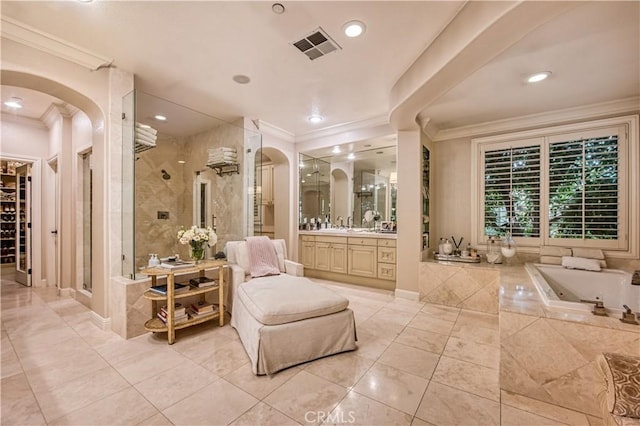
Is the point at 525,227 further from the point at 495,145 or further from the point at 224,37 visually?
the point at 224,37

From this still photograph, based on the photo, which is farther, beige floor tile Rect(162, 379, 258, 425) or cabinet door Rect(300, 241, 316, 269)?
cabinet door Rect(300, 241, 316, 269)

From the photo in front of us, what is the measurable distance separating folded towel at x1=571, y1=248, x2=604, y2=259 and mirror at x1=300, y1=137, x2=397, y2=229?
8.00 ft

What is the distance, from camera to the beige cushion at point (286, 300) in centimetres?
206

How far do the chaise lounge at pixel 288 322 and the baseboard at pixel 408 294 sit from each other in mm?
1708

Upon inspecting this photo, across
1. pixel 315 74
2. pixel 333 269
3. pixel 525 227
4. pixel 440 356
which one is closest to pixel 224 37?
pixel 315 74

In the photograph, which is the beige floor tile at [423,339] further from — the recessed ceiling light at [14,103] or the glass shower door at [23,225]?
the glass shower door at [23,225]

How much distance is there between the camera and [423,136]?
3865mm

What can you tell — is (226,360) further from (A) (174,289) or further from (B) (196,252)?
(B) (196,252)

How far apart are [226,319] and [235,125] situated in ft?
9.23

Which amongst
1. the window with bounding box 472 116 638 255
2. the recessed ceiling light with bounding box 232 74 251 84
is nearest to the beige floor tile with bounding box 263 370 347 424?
the recessed ceiling light with bounding box 232 74 251 84

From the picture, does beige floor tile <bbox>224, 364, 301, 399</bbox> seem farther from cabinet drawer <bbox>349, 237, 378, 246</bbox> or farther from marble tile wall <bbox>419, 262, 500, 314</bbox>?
cabinet drawer <bbox>349, 237, 378, 246</bbox>

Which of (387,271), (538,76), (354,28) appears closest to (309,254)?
(387,271)

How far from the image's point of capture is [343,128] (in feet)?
14.5

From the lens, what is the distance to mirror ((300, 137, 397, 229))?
488 centimetres
